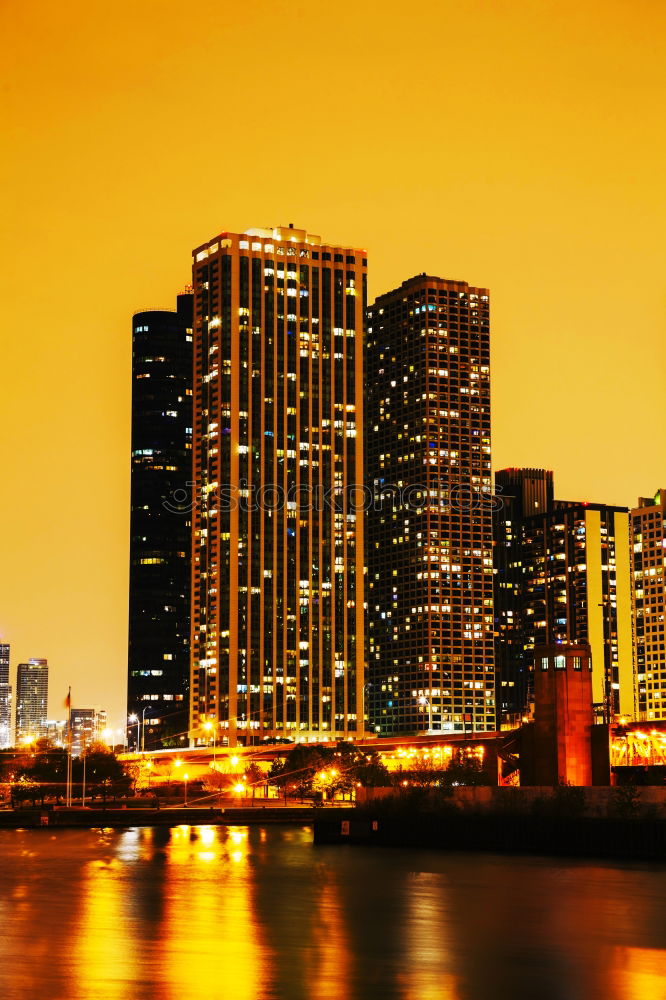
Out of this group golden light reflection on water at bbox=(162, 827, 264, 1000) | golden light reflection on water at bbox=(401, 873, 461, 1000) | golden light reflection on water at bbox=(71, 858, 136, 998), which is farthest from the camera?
golden light reflection on water at bbox=(71, 858, 136, 998)

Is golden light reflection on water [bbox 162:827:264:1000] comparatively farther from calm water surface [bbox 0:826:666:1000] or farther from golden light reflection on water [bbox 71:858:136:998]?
golden light reflection on water [bbox 71:858:136:998]

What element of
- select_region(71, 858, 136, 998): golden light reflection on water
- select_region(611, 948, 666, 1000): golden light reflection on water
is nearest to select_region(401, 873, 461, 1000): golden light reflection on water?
select_region(611, 948, 666, 1000): golden light reflection on water

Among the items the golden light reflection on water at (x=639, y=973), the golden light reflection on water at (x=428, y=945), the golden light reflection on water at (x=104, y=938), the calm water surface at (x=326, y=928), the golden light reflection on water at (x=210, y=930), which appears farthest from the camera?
the golden light reflection on water at (x=104, y=938)

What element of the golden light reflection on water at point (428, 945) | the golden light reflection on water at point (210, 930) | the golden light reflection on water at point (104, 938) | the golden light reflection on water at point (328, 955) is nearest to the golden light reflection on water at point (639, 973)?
the golden light reflection on water at point (428, 945)

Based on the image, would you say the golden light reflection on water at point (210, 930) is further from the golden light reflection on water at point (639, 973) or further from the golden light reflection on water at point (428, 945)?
the golden light reflection on water at point (639, 973)

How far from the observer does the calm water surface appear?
60.2 metres

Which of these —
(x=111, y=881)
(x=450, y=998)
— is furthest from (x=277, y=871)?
(x=450, y=998)

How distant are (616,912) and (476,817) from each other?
63.4 metres

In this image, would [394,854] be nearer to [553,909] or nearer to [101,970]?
[553,909]

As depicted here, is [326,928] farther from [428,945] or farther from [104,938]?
[104,938]

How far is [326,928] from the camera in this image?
8075 centimetres

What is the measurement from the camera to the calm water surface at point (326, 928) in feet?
198

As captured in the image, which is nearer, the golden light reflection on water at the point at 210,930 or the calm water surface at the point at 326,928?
the golden light reflection on water at the point at 210,930

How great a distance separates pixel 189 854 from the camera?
447 feet
